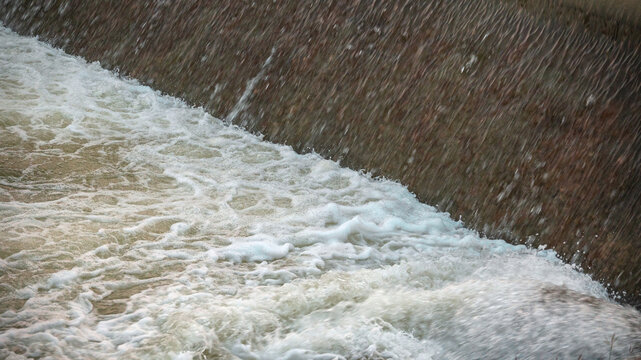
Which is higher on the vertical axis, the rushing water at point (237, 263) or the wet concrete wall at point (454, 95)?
the wet concrete wall at point (454, 95)

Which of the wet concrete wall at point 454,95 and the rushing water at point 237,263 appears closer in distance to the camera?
the rushing water at point 237,263

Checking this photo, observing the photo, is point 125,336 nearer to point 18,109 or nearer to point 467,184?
point 467,184

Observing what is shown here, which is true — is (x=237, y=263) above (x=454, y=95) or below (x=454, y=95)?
below

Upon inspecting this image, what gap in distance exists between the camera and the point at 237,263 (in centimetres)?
338

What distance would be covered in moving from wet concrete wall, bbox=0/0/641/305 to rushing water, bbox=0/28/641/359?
160 millimetres

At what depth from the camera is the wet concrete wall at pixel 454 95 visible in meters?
3.57

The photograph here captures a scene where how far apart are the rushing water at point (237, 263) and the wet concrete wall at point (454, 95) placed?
0.16 meters

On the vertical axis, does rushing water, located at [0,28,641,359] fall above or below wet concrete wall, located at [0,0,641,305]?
below

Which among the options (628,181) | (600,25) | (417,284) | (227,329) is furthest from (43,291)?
(600,25)

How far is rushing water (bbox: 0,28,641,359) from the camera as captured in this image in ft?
8.96

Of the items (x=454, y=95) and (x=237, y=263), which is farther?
(x=454, y=95)

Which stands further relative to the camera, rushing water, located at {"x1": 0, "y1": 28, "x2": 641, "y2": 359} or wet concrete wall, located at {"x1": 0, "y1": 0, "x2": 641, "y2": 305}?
wet concrete wall, located at {"x1": 0, "y1": 0, "x2": 641, "y2": 305}

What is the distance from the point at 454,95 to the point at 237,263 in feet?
5.18

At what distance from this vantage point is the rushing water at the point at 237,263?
107 inches
